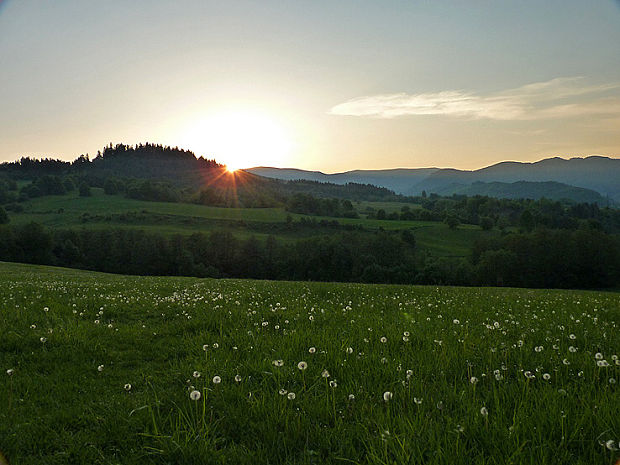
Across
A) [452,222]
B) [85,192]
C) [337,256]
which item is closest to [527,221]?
[452,222]

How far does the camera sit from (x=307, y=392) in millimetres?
4297

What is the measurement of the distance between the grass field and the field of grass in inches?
4477

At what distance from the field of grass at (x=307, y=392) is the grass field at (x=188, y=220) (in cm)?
11372

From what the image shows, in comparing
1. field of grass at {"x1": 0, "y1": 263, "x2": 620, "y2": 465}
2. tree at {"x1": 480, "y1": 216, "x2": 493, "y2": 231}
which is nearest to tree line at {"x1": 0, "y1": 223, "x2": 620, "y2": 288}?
tree at {"x1": 480, "y1": 216, "x2": 493, "y2": 231}

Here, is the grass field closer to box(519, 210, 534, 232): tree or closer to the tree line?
box(519, 210, 534, 232): tree

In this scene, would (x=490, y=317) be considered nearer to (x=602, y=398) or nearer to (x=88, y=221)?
(x=602, y=398)

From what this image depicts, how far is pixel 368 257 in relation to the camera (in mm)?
90375

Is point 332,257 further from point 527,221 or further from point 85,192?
point 85,192

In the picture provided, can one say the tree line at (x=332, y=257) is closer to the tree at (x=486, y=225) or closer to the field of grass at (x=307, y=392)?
the tree at (x=486, y=225)

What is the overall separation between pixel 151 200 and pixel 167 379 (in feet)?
677

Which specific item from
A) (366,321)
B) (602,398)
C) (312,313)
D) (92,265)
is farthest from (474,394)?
(92,265)

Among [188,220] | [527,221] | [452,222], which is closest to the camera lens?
[527,221]

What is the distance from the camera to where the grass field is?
13075 centimetres

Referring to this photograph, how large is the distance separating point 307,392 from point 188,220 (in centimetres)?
15188
